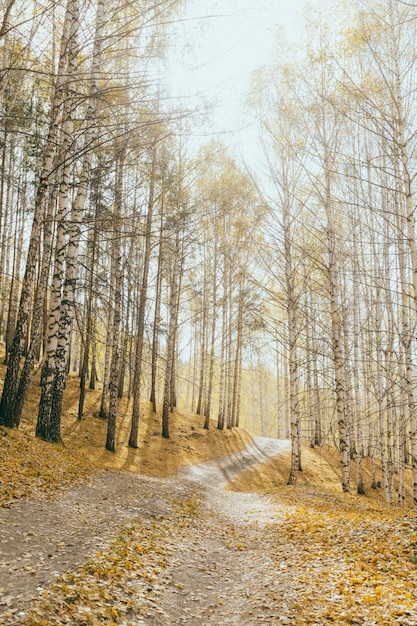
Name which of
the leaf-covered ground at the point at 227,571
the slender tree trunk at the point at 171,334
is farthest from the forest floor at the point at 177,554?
the slender tree trunk at the point at 171,334

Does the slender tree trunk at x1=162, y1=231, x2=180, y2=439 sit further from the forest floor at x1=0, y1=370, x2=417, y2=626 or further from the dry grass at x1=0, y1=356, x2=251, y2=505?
the forest floor at x1=0, y1=370, x2=417, y2=626

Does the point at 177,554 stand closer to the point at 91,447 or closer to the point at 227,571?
the point at 227,571

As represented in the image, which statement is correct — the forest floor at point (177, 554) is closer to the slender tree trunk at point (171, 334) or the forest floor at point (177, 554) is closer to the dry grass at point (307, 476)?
the dry grass at point (307, 476)

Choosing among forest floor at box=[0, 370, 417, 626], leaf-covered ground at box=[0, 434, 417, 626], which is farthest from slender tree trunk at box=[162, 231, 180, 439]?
leaf-covered ground at box=[0, 434, 417, 626]

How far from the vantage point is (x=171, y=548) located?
18.9ft

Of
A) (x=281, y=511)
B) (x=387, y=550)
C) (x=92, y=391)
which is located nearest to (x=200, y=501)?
(x=281, y=511)

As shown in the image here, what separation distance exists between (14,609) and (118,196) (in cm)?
1186

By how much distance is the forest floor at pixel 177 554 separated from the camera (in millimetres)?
3701

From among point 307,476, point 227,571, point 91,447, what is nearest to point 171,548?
point 227,571

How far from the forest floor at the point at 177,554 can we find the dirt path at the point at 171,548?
20 millimetres

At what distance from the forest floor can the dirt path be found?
0.02 m

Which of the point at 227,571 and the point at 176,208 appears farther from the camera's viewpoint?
the point at 176,208

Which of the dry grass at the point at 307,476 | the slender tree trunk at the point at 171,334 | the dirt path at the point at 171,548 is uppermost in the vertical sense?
the slender tree trunk at the point at 171,334

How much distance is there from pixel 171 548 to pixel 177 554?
0.55ft
